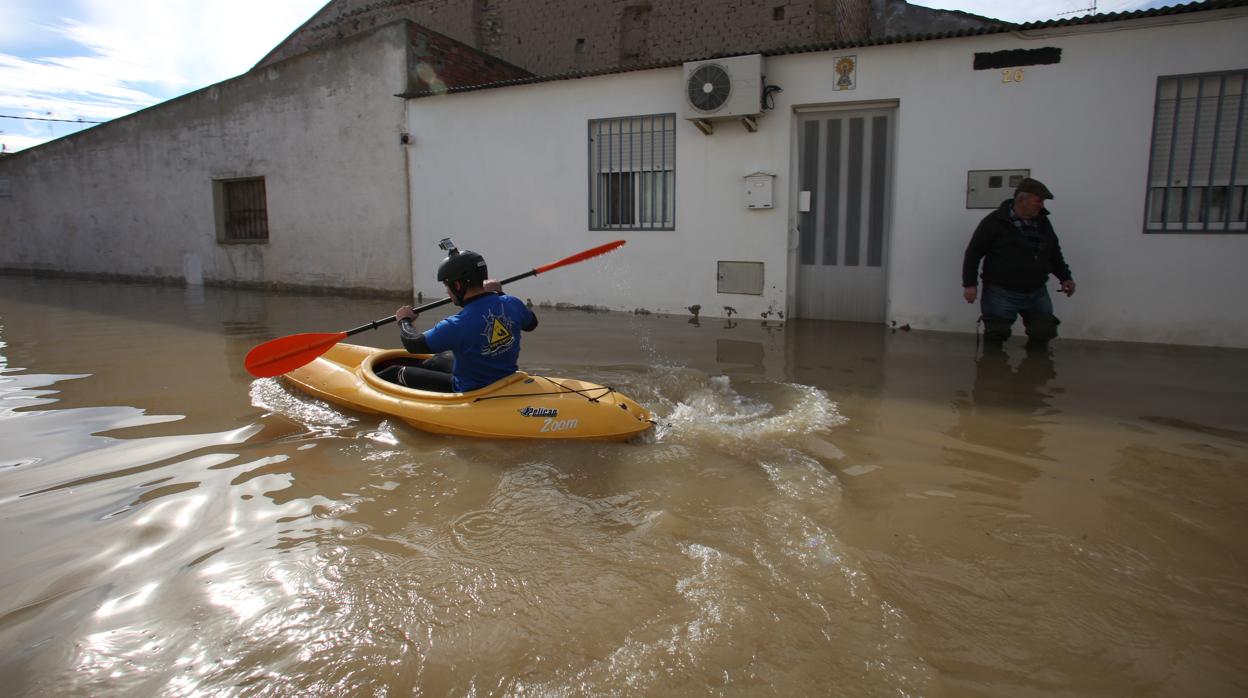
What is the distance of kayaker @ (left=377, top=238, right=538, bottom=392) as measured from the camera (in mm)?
3896

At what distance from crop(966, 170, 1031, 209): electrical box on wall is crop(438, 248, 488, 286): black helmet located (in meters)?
5.40

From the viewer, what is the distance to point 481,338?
3.94 metres

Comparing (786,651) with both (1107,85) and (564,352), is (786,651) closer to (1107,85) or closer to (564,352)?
(564,352)

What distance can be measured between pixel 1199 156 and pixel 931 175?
2212mm

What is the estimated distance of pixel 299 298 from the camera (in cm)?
1120

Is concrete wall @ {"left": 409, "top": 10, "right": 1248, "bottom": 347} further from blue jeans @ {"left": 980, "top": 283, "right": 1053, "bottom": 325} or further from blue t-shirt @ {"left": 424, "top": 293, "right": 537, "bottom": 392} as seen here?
blue t-shirt @ {"left": 424, "top": 293, "right": 537, "bottom": 392}

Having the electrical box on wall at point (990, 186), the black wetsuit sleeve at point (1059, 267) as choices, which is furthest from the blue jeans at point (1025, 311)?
the electrical box on wall at point (990, 186)

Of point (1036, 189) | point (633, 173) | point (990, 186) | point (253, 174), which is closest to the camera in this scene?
point (1036, 189)

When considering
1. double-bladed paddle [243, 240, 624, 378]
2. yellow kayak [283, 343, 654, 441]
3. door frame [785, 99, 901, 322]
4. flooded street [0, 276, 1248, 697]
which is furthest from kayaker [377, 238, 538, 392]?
door frame [785, 99, 901, 322]

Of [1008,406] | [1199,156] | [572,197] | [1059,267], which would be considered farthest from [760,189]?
[1008,406]

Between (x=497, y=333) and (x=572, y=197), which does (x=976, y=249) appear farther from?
(x=572, y=197)

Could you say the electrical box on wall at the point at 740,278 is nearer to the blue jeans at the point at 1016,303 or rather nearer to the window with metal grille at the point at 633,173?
the window with metal grille at the point at 633,173

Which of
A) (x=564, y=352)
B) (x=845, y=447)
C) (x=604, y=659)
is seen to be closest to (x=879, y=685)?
(x=604, y=659)

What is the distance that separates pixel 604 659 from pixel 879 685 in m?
0.75
